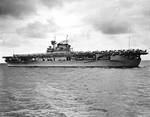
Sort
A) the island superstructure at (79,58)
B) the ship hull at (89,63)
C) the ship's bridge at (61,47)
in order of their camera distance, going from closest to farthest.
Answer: the island superstructure at (79,58) → the ship hull at (89,63) → the ship's bridge at (61,47)

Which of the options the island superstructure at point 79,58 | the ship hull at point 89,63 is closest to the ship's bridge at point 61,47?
the island superstructure at point 79,58

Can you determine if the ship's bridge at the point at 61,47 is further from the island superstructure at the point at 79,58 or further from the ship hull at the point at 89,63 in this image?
the ship hull at the point at 89,63

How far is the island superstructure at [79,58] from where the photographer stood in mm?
43562

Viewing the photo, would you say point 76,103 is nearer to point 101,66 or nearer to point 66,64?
point 101,66

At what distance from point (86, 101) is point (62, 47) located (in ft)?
155

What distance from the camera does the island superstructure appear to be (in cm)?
4356

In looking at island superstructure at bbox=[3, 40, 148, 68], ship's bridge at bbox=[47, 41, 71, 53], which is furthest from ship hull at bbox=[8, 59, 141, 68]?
ship's bridge at bbox=[47, 41, 71, 53]

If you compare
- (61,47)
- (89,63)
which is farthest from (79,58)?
(61,47)

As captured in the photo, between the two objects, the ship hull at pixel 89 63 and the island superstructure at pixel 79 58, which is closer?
the island superstructure at pixel 79 58

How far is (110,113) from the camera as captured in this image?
9.19m

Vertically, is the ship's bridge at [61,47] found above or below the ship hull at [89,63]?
above

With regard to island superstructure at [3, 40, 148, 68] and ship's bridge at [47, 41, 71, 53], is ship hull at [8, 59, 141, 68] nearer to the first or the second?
island superstructure at [3, 40, 148, 68]

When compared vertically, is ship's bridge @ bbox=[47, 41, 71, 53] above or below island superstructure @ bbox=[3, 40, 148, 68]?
above

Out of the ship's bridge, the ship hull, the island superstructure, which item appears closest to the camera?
the island superstructure
